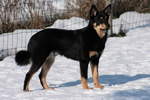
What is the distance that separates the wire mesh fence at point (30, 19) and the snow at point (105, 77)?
0.47 meters

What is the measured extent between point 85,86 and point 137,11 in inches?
274

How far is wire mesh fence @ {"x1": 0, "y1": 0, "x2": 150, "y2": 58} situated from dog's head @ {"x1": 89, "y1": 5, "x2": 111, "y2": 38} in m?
3.24

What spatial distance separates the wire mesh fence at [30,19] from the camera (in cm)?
1083

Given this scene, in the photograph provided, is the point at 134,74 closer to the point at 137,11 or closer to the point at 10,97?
the point at 10,97

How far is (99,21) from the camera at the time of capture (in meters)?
7.18

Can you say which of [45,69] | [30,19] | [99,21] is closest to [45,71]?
[45,69]

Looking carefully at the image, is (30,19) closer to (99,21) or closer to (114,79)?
(114,79)

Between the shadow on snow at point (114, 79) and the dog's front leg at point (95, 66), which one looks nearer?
the dog's front leg at point (95, 66)

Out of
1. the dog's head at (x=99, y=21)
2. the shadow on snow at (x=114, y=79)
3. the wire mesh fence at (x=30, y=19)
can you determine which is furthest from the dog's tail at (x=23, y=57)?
the wire mesh fence at (x=30, y=19)

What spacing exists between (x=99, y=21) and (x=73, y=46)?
0.58m

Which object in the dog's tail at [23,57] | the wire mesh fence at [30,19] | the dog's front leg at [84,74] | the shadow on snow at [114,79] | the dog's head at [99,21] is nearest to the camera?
the dog's head at [99,21]

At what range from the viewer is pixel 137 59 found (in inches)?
367

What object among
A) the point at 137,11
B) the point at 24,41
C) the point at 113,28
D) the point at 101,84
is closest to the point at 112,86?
the point at 101,84

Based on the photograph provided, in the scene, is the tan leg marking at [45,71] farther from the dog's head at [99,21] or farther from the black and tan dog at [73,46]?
the dog's head at [99,21]
